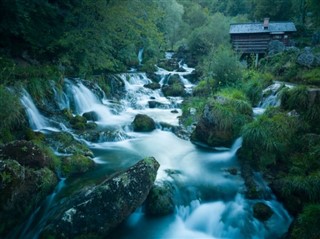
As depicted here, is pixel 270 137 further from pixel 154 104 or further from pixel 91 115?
pixel 154 104

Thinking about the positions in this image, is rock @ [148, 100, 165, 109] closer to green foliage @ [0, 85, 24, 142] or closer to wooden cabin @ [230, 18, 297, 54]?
green foliage @ [0, 85, 24, 142]

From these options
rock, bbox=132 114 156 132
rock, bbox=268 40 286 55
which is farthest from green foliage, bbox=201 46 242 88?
rock, bbox=268 40 286 55

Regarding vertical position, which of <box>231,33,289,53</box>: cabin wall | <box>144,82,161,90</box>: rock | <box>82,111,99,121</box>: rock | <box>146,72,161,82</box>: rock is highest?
<box>231,33,289,53</box>: cabin wall

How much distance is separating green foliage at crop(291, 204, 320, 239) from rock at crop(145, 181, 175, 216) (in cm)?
285

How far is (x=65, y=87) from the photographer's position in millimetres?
14016

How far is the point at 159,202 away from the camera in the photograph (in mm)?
6699

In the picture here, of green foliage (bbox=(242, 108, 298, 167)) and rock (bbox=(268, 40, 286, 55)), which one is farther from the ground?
rock (bbox=(268, 40, 286, 55))

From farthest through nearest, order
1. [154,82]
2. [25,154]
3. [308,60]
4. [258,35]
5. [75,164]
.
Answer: [258,35] → [154,82] → [308,60] → [75,164] → [25,154]

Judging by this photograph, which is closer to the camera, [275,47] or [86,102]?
[86,102]

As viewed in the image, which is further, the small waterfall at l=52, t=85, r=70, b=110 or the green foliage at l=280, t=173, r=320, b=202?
the small waterfall at l=52, t=85, r=70, b=110

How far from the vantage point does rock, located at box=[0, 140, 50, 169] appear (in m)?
6.76

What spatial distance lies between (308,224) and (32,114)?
1011cm

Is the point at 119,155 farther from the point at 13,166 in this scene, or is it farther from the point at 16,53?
the point at 16,53

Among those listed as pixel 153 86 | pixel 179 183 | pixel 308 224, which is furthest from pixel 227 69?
pixel 308 224
